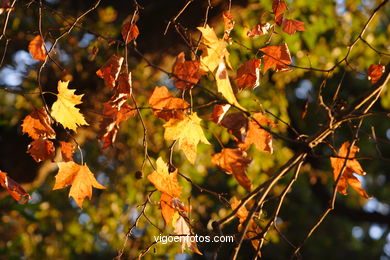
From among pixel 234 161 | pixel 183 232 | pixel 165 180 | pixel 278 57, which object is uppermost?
pixel 278 57

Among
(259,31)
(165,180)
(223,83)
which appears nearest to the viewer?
(223,83)

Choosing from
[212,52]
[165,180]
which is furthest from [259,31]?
[165,180]

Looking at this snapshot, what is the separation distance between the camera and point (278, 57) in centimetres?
137

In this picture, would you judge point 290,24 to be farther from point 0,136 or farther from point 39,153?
point 0,136

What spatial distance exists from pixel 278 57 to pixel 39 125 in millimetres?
666

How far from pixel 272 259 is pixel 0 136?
510 centimetres

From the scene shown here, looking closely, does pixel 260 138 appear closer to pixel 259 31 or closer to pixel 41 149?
pixel 259 31

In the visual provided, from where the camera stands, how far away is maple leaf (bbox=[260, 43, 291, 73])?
1.35 m

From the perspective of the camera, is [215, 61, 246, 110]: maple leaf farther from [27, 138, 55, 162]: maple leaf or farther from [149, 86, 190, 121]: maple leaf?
[27, 138, 55, 162]: maple leaf

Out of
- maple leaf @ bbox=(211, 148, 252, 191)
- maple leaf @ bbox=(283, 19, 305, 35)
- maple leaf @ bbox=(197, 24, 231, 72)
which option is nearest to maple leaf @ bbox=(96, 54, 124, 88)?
maple leaf @ bbox=(197, 24, 231, 72)

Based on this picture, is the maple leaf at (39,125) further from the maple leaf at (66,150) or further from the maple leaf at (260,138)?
the maple leaf at (260,138)

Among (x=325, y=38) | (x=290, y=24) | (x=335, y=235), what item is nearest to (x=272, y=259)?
(x=335, y=235)

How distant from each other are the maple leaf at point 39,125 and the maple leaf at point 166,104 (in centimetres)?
27

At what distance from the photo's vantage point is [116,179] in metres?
3.74
